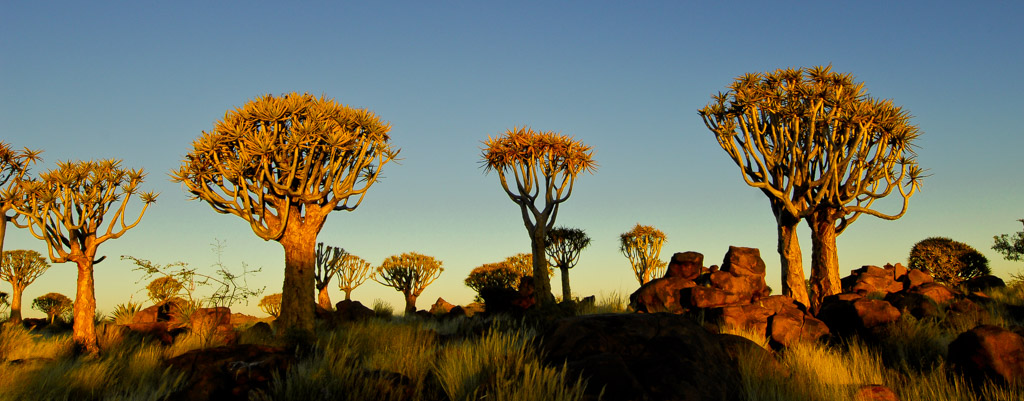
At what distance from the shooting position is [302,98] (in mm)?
15977

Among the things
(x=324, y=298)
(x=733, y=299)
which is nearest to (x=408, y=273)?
(x=324, y=298)

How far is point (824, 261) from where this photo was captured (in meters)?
17.5

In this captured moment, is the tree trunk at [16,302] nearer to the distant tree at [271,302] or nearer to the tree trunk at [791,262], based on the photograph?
the distant tree at [271,302]

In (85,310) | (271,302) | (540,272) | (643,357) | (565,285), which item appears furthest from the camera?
(271,302)

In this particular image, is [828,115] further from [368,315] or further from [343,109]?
[368,315]

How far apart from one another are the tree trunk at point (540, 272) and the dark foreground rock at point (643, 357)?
34.6 feet

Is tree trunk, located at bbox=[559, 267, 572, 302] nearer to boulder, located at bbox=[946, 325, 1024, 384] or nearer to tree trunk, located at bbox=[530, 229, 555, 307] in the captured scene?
tree trunk, located at bbox=[530, 229, 555, 307]

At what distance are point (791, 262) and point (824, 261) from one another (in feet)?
3.49

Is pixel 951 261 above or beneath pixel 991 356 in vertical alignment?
above

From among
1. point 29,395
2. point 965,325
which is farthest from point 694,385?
point 965,325

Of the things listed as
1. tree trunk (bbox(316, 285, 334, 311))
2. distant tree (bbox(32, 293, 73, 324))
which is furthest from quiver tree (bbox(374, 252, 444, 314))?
distant tree (bbox(32, 293, 73, 324))

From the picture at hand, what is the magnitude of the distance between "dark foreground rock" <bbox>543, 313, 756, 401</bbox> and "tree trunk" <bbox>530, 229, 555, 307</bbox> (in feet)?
34.6

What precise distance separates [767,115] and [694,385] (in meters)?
14.4

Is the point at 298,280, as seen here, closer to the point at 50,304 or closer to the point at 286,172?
the point at 286,172
